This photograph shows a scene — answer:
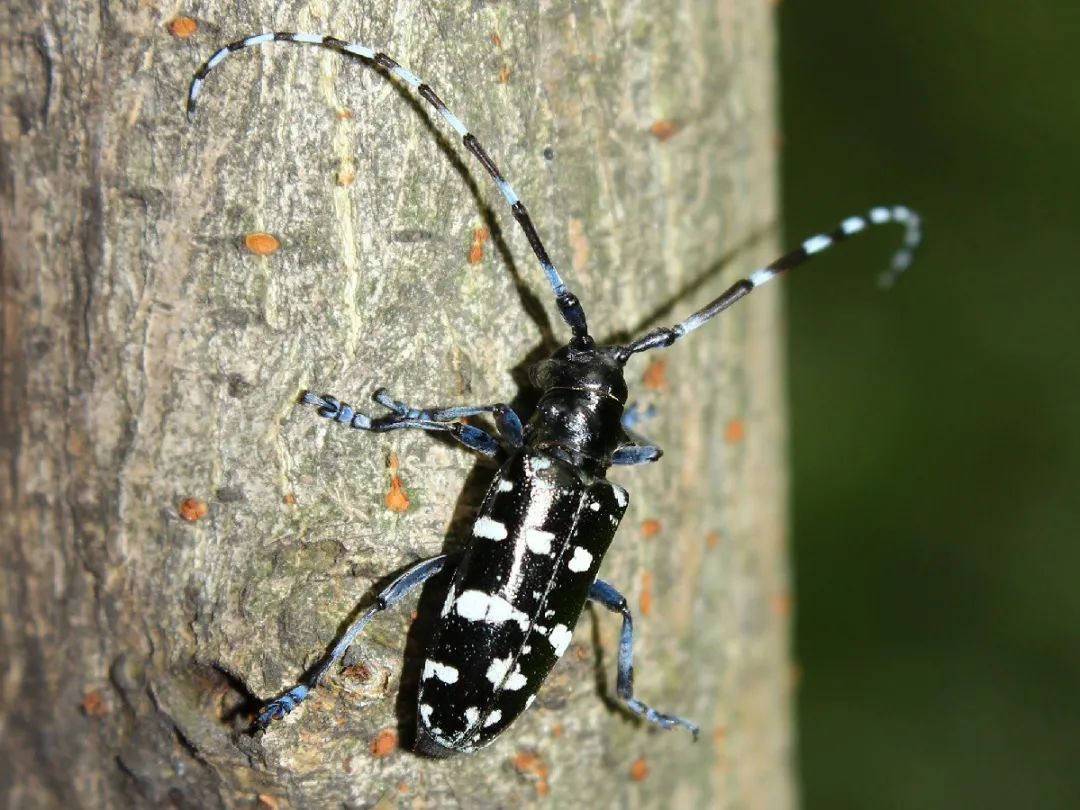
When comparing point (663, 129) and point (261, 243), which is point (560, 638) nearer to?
point (261, 243)

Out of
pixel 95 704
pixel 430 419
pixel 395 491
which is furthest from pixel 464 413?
pixel 95 704

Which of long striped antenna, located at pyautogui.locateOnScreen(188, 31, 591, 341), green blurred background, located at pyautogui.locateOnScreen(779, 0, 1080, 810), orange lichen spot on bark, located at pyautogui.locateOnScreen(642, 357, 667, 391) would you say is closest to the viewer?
long striped antenna, located at pyautogui.locateOnScreen(188, 31, 591, 341)

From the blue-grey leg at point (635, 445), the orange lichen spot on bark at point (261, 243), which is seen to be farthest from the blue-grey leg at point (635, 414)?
the orange lichen spot on bark at point (261, 243)

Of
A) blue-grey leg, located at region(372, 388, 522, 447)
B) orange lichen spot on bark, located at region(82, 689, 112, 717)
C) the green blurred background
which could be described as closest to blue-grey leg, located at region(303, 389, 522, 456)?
blue-grey leg, located at region(372, 388, 522, 447)

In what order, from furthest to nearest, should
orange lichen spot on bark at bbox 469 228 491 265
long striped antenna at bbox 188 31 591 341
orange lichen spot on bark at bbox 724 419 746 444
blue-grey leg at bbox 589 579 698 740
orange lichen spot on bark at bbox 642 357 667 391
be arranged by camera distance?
orange lichen spot on bark at bbox 724 419 746 444
orange lichen spot on bark at bbox 642 357 667 391
blue-grey leg at bbox 589 579 698 740
orange lichen spot on bark at bbox 469 228 491 265
long striped antenna at bbox 188 31 591 341

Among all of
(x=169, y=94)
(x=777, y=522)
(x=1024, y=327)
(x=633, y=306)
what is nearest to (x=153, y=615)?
(x=169, y=94)

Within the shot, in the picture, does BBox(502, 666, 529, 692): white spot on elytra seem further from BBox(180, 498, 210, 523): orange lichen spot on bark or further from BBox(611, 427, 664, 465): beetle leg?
BBox(180, 498, 210, 523): orange lichen spot on bark

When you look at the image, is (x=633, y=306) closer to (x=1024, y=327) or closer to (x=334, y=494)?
(x=334, y=494)
